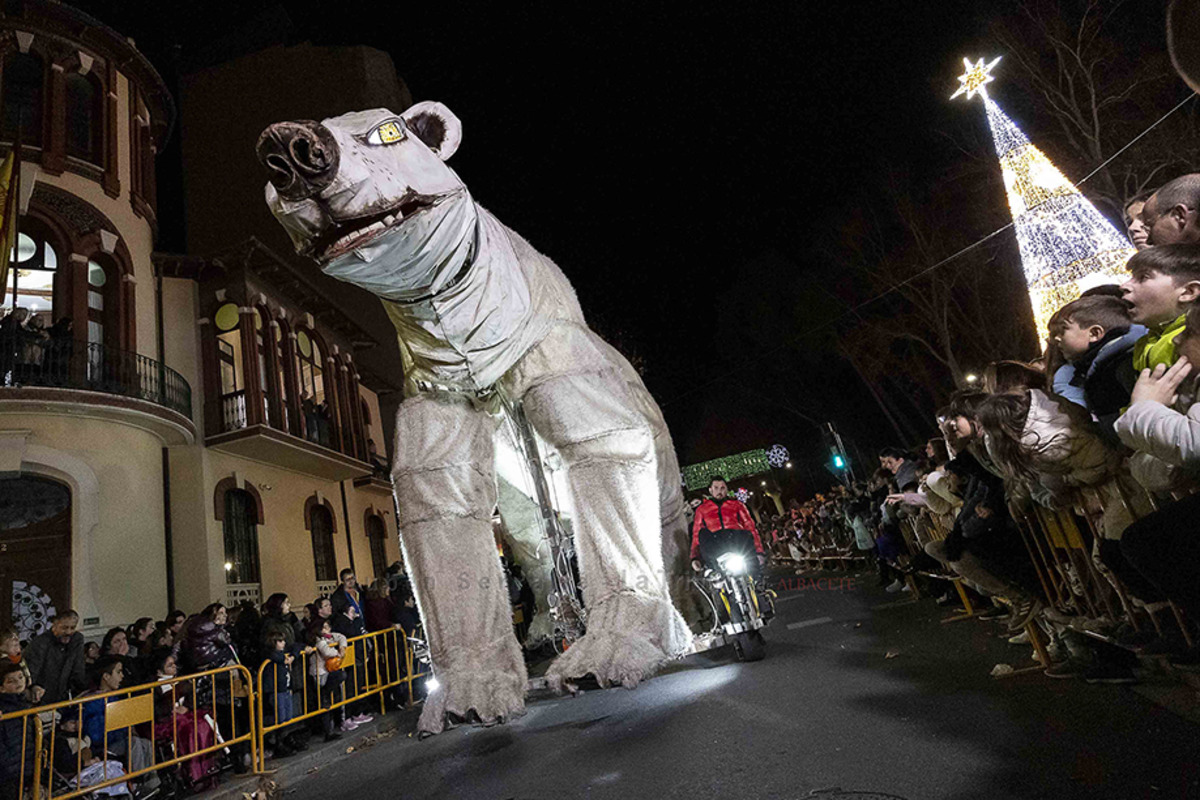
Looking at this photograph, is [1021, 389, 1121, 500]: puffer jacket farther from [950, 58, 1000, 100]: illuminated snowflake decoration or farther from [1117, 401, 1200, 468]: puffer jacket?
[950, 58, 1000, 100]: illuminated snowflake decoration

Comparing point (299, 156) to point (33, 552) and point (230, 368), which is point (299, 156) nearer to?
point (33, 552)

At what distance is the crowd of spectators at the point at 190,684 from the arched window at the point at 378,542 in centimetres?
1187

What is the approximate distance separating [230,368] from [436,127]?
1526 cm

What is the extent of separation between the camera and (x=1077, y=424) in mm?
3000

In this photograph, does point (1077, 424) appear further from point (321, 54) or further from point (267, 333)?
point (321, 54)

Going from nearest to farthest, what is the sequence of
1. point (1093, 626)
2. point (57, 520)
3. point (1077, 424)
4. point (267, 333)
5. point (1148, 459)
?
1. point (1148, 459)
2. point (1077, 424)
3. point (1093, 626)
4. point (57, 520)
5. point (267, 333)

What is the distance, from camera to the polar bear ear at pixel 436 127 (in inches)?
98.5

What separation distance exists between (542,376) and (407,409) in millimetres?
550

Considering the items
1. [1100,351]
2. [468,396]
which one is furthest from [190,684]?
[1100,351]

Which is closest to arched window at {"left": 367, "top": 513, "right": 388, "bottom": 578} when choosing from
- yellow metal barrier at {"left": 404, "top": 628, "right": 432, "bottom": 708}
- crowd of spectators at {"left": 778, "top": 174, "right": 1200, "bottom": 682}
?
yellow metal barrier at {"left": 404, "top": 628, "right": 432, "bottom": 708}

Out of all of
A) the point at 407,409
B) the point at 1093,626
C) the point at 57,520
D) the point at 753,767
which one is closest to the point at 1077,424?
the point at 1093,626

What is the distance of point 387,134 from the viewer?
220 cm

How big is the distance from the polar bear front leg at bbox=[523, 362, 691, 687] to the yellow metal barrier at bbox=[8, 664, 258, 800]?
4634 millimetres

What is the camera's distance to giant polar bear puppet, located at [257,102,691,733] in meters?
2.05
